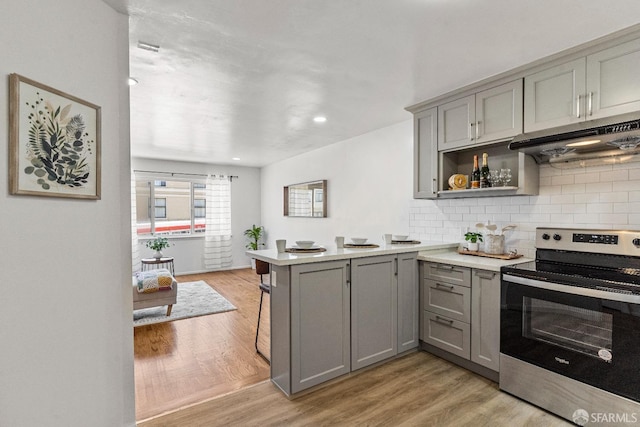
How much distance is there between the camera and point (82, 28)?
5.06 ft

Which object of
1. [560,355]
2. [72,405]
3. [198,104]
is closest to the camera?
[72,405]

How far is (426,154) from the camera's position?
3.13m

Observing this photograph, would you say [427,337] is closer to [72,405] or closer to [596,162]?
[596,162]

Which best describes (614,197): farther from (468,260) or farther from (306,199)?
(306,199)

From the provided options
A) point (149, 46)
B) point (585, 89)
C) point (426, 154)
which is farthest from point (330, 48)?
point (585, 89)

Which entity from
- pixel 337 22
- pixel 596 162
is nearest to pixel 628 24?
pixel 596 162

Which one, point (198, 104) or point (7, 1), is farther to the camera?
point (198, 104)

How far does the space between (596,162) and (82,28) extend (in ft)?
10.7

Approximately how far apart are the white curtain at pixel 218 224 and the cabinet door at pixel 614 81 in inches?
249

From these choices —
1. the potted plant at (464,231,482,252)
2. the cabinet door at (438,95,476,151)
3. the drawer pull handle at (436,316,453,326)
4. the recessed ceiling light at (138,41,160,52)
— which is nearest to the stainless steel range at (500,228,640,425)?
the drawer pull handle at (436,316,453,326)

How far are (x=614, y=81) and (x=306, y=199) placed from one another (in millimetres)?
4350

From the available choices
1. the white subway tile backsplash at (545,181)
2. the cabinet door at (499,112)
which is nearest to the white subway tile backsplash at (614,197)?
the white subway tile backsplash at (545,181)

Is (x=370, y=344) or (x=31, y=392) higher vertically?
(x=31, y=392)

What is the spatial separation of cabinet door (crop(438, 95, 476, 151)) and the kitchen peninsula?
1.02 meters
